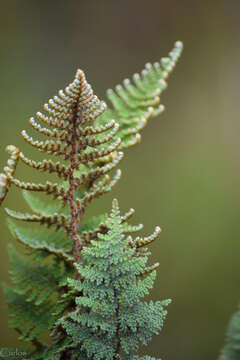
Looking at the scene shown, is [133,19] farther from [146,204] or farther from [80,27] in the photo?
[146,204]

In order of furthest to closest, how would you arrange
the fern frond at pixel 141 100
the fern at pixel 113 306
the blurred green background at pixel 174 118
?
1. the blurred green background at pixel 174 118
2. the fern frond at pixel 141 100
3. the fern at pixel 113 306

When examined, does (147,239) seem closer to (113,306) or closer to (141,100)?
(113,306)

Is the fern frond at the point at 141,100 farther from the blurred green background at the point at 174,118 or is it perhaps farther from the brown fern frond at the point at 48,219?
the blurred green background at the point at 174,118

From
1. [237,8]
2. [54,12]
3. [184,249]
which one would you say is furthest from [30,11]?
[184,249]

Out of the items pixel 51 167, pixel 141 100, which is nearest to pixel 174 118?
pixel 141 100

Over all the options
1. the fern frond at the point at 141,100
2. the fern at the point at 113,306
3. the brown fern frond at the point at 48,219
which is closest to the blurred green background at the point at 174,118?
the fern frond at the point at 141,100

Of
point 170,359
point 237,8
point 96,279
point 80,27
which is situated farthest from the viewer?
point 237,8

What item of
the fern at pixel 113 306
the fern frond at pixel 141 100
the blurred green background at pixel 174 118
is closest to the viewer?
the fern at pixel 113 306
